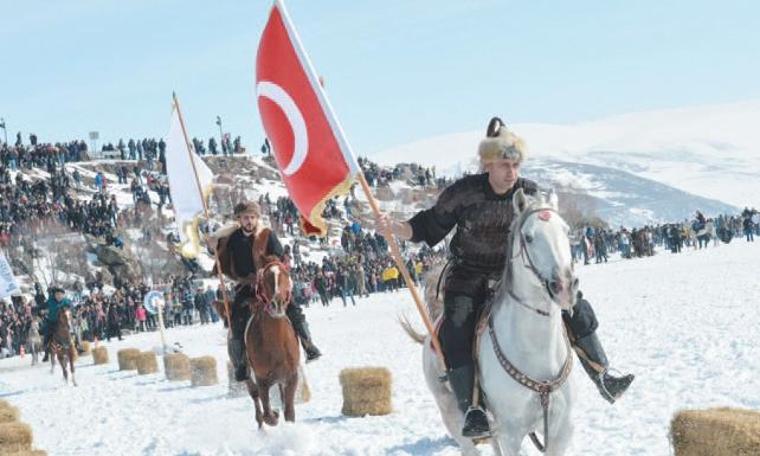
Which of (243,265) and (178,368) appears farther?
(178,368)

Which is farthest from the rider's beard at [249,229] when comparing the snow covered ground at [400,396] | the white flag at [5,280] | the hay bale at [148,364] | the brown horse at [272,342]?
the white flag at [5,280]

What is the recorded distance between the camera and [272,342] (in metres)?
11.9

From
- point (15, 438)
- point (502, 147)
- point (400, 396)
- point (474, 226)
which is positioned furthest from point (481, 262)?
point (400, 396)

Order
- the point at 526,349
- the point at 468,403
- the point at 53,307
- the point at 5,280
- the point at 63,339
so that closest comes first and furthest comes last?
1. the point at 526,349
2. the point at 468,403
3. the point at 53,307
4. the point at 63,339
5. the point at 5,280

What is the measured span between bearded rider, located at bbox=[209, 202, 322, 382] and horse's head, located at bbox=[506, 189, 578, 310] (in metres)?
5.99

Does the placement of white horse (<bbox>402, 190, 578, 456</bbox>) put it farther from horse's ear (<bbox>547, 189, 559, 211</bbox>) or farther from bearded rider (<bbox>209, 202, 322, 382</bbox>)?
bearded rider (<bbox>209, 202, 322, 382</bbox>)

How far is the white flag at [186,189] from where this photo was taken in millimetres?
16531

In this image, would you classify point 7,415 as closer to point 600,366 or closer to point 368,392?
point 368,392

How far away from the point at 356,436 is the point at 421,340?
2.65m

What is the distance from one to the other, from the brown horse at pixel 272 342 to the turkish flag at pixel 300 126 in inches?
113

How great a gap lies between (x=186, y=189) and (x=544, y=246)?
11.8 metres

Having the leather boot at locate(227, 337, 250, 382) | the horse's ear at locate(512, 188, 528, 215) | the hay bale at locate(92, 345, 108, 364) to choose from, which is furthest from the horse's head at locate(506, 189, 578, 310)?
the hay bale at locate(92, 345, 108, 364)

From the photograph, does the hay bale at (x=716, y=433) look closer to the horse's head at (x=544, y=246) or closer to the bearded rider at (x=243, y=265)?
the horse's head at (x=544, y=246)

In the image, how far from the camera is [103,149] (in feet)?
267
